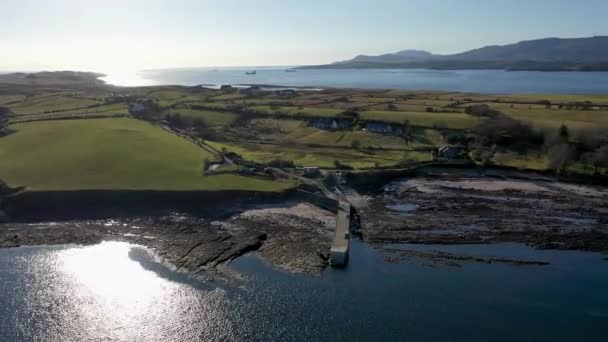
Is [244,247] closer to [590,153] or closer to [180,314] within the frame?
[180,314]

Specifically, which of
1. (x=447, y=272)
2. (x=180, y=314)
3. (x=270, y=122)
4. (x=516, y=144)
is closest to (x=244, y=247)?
(x=180, y=314)

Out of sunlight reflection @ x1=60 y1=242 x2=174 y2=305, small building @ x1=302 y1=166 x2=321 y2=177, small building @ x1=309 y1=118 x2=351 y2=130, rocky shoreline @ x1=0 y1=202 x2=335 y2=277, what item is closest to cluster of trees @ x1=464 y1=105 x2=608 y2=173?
small building @ x1=309 y1=118 x2=351 y2=130

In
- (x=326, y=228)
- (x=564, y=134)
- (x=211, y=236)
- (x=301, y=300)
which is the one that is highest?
(x=564, y=134)

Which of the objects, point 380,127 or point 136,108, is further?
point 136,108

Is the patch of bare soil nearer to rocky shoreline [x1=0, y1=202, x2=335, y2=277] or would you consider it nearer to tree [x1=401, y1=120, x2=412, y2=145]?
rocky shoreline [x1=0, y1=202, x2=335, y2=277]

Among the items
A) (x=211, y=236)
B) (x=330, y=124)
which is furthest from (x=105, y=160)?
(x=330, y=124)

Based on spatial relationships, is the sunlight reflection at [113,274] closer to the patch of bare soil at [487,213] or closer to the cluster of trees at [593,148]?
the patch of bare soil at [487,213]

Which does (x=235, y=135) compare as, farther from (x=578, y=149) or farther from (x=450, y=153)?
(x=578, y=149)
